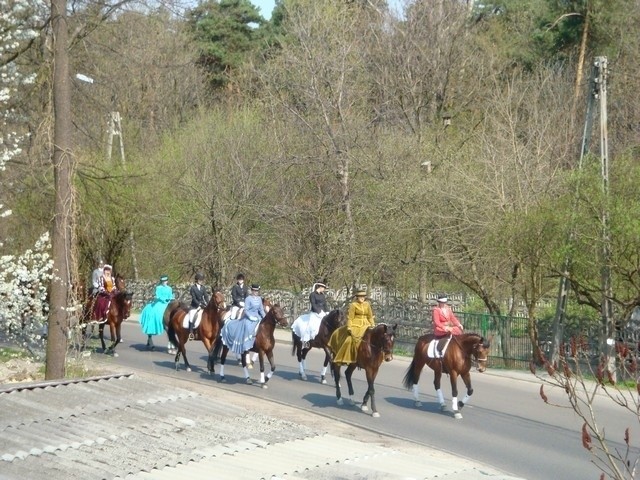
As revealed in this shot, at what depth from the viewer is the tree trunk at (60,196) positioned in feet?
66.5

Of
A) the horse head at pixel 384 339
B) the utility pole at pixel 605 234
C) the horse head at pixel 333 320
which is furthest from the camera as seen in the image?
the utility pole at pixel 605 234

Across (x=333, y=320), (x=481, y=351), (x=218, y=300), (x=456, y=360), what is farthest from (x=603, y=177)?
(x=218, y=300)

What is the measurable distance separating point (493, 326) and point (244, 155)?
18791mm

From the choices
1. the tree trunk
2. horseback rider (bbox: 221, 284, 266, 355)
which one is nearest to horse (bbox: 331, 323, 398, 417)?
horseback rider (bbox: 221, 284, 266, 355)

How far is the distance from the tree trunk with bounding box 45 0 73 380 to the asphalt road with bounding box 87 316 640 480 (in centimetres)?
434

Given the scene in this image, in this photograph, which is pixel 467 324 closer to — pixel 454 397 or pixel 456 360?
pixel 456 360

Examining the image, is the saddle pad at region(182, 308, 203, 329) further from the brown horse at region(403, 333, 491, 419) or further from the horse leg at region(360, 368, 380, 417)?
the brown horse at region(403, 333, 491, 419)

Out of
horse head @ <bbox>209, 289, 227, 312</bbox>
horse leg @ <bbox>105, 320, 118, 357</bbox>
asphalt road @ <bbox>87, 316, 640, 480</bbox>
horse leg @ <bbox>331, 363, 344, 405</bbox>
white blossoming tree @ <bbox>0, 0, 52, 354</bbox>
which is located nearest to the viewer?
asphalt road @ <bbox>87, 316, 640, 480</bbox>

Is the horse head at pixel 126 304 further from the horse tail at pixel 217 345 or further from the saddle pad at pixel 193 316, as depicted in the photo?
the horse tail at pixel 217 345

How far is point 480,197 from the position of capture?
3247 cm

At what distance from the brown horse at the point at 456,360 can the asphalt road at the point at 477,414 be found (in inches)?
21.2

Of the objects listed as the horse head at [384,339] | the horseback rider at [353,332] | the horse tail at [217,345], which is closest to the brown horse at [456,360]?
the horse head at [384,339]

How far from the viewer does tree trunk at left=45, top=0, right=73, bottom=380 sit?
20281mm

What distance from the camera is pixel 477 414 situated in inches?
822
